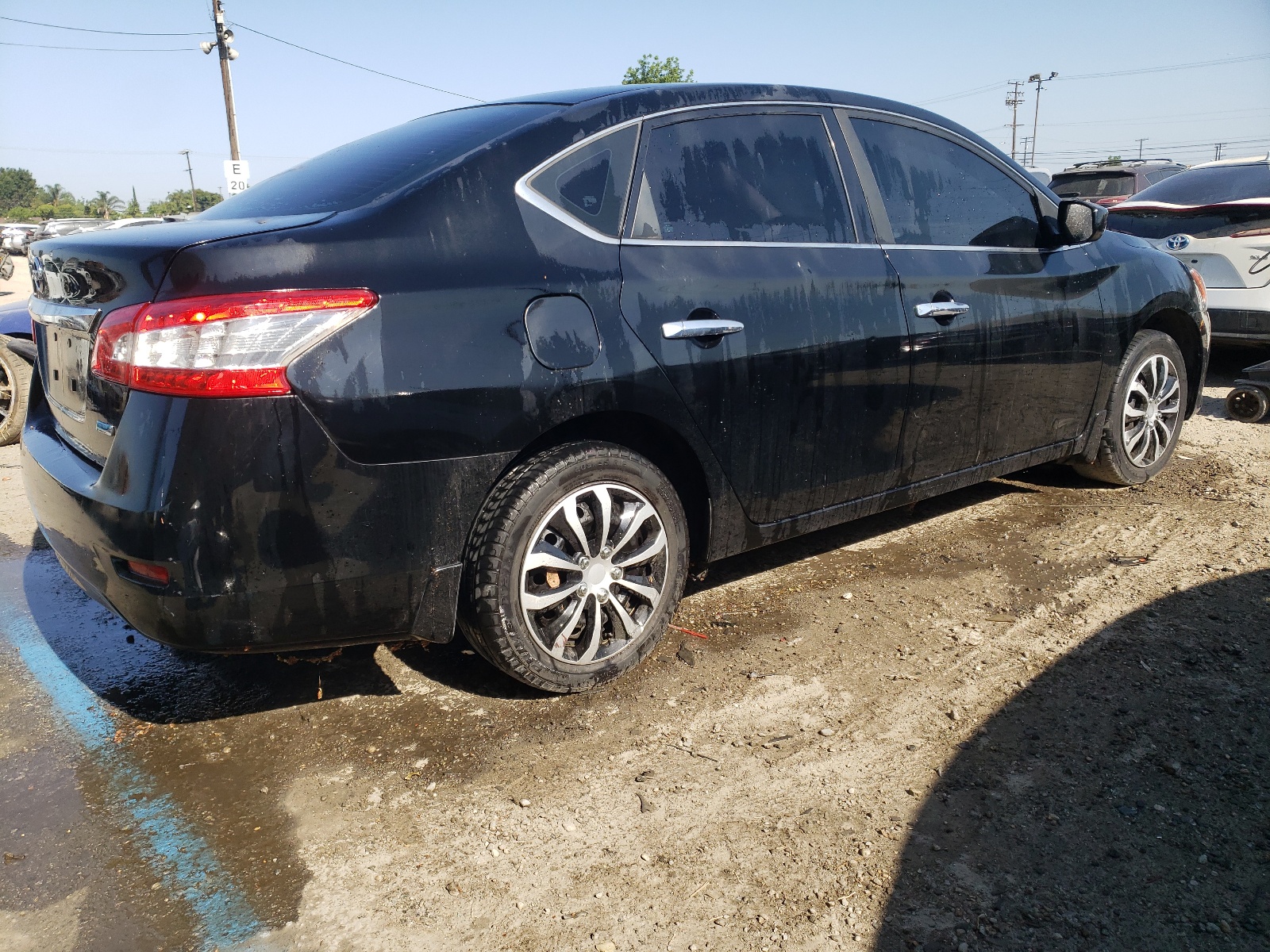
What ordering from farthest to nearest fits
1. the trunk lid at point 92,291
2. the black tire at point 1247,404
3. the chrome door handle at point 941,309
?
the black tire at point 1247,404
the chrome door handle at point 941,309
the trunk lid at point 92,291

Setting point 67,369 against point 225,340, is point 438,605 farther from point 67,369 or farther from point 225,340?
point 67,369

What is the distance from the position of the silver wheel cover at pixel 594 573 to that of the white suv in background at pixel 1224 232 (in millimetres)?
5467

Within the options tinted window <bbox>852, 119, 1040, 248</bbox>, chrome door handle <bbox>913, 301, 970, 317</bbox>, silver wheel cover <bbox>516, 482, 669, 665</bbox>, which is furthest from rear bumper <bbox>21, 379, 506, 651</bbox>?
tinted window <bbox>852, 119, 1040, 248</bbox>

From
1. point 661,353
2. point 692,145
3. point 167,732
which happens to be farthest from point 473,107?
point 167,732

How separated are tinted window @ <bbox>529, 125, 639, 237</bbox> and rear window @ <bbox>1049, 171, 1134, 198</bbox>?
39.9 ft

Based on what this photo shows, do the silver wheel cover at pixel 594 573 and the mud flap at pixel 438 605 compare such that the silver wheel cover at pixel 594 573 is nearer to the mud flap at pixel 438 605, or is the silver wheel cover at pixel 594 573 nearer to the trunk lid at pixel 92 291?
the mud flap at pixel 438 605

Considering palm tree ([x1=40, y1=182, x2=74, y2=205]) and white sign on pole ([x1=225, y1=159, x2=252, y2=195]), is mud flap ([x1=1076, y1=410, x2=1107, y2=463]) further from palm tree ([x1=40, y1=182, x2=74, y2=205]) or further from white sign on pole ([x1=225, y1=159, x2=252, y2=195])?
palm tree ([x1=40, y1=182, x2=74, y2=205])

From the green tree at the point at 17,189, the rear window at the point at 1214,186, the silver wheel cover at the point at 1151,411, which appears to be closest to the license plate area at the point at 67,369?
the silver wheel cover at the point at 1151,411

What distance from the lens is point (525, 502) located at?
277 cm

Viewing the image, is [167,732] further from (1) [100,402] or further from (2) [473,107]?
(2) [473,107]

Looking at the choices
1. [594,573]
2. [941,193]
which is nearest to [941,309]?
[941,193]

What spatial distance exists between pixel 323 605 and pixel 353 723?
611 millimetres

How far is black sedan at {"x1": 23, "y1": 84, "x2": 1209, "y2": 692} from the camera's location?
2.40 meters

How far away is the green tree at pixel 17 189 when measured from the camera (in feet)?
380
